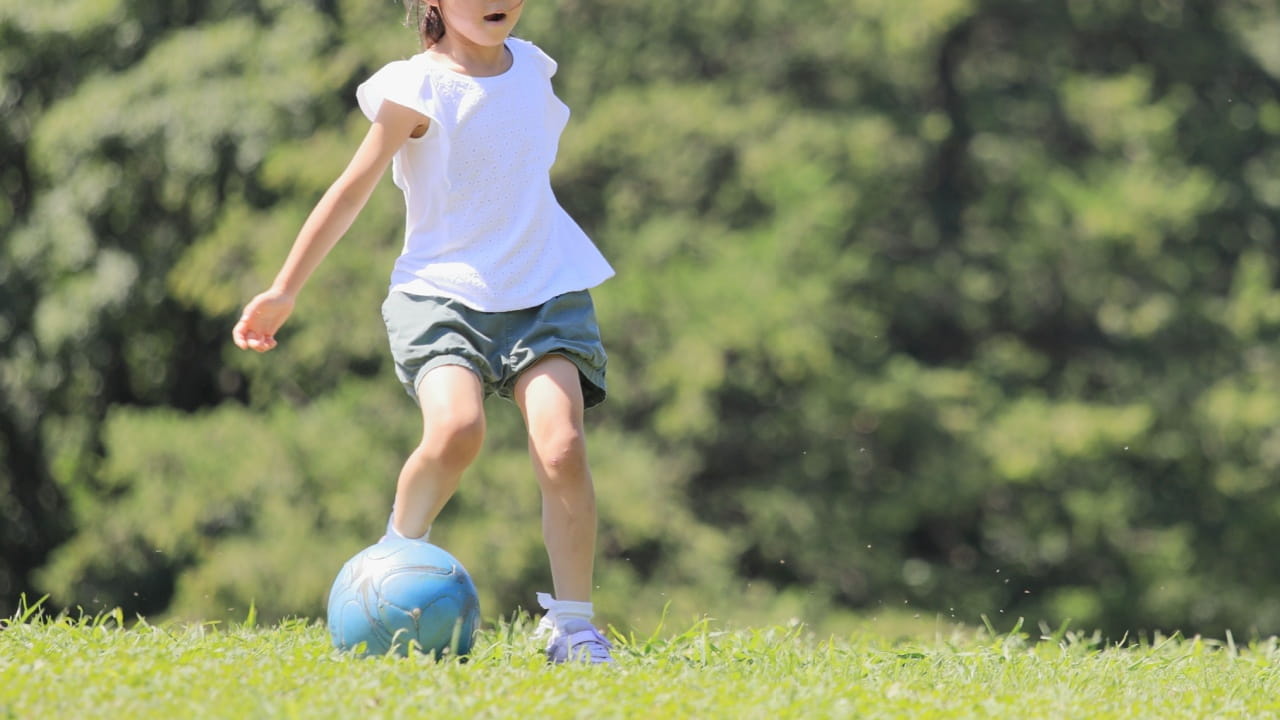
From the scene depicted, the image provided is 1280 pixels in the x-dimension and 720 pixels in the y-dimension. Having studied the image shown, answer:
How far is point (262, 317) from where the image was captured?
441 cm

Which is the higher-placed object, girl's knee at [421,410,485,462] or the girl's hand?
the girl's hand

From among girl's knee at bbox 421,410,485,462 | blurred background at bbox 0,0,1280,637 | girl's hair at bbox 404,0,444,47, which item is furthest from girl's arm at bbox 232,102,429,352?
blurred background at bbox 0,0,1280,637

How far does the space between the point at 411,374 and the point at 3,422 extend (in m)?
12.4

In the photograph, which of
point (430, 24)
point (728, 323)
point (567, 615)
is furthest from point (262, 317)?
point (728, 323)

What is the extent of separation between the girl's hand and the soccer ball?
65cm

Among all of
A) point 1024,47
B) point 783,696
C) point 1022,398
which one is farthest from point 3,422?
point 783,696

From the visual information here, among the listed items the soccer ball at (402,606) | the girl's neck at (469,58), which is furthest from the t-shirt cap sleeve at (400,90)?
the soccer ball at (402,606)

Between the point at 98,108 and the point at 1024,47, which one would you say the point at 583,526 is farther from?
the point at 1024,47

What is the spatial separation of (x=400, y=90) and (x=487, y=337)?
69cm

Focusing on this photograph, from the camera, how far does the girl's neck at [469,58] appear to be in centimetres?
464

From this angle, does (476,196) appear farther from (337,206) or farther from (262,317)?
(262,317)

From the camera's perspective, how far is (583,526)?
447 cm

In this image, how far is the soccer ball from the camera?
4184 millimetres

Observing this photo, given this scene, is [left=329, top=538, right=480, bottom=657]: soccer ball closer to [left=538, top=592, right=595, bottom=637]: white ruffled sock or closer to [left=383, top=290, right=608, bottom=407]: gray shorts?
[left=538, top=592, right=595, bottom=637]: white ruffled sock
